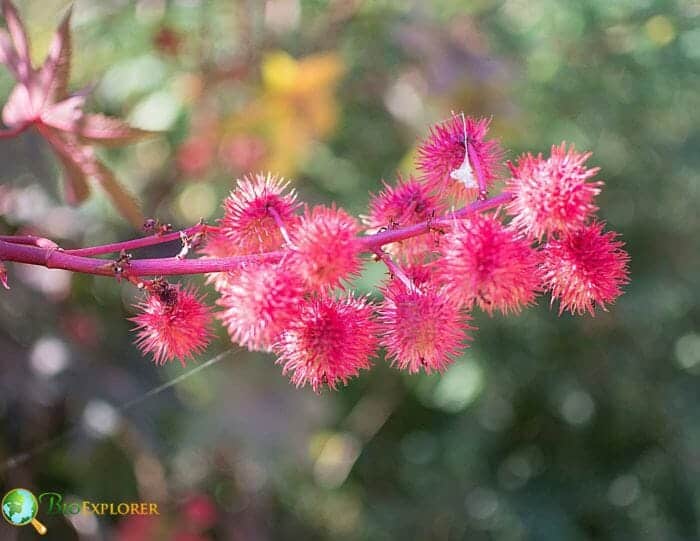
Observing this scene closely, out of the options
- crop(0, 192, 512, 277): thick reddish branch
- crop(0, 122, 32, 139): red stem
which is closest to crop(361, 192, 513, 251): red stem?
crop(0, 192, 512, 277): thick reddish branch

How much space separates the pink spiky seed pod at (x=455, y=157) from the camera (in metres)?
0.71

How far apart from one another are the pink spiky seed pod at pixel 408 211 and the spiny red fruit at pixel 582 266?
0.11 m

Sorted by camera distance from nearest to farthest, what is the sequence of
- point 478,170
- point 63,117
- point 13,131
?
point 478,170
point 13,131
point 63,117

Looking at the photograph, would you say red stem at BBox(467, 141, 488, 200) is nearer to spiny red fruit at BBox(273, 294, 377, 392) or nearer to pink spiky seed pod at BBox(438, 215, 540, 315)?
pink spiky seed pod at BBox(438, 215, 540, 315)

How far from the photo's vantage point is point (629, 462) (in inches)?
71.9

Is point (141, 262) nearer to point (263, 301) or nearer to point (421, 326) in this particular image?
point (263, 301)

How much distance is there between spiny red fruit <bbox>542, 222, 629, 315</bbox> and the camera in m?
0.65

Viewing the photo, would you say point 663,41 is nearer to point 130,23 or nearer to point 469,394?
point 469,394

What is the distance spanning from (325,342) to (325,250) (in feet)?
0.37

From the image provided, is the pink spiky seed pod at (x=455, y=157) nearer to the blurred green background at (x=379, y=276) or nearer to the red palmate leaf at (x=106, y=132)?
the red palmate leaf at (x=106, y=132)

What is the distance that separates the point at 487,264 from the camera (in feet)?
1.90

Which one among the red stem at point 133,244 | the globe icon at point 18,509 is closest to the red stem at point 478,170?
the red stem at point 133,244

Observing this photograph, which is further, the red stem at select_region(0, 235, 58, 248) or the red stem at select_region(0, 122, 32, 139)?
the red stem at select_region(0, 122, 32, 139)

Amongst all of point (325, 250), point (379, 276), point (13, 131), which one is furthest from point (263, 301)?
point (379, 276)
